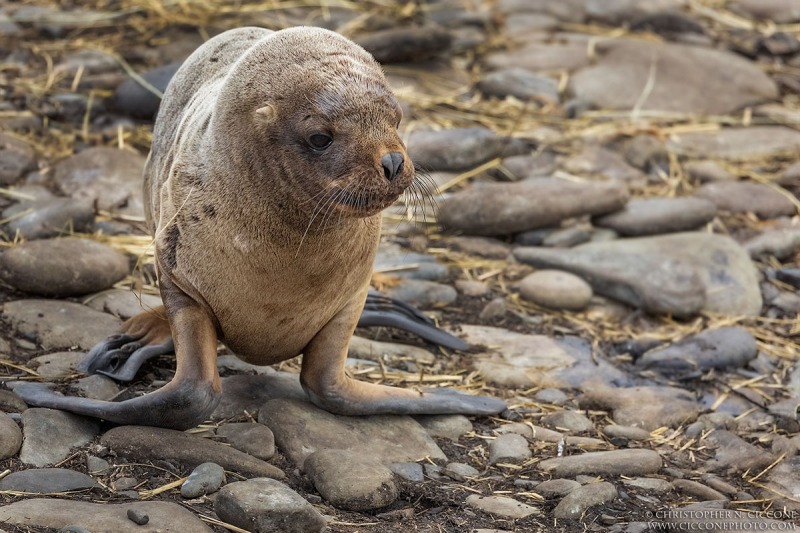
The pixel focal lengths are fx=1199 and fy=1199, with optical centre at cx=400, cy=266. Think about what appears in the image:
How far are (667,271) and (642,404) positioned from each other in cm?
157

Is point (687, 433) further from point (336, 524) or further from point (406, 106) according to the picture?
point (406, 106)

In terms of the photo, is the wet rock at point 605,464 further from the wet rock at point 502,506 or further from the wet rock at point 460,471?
the wet rock at point 502,506

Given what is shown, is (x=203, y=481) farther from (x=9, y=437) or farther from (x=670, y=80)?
(x=670, y=80)

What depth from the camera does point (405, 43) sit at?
1021cm

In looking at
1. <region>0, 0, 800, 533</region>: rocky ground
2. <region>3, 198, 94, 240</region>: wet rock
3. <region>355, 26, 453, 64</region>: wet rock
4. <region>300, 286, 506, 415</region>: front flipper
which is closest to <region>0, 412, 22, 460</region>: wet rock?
<region>0, 0, 800, 533</region>: rocky ground

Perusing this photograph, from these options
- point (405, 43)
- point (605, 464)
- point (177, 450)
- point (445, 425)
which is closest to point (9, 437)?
point (177, 450)

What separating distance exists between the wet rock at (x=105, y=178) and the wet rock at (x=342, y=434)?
8.80ft

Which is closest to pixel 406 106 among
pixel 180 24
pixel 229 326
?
pixel 180 24

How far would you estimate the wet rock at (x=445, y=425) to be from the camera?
5.25 metres

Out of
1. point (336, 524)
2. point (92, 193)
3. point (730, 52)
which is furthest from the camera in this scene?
point (730, 52)

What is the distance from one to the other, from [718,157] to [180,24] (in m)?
4.58

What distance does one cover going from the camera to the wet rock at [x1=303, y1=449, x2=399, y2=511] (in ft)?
14.3

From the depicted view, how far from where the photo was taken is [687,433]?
5.56 metres

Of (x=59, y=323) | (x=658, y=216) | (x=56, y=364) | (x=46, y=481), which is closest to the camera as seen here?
(x=46, y=481)
